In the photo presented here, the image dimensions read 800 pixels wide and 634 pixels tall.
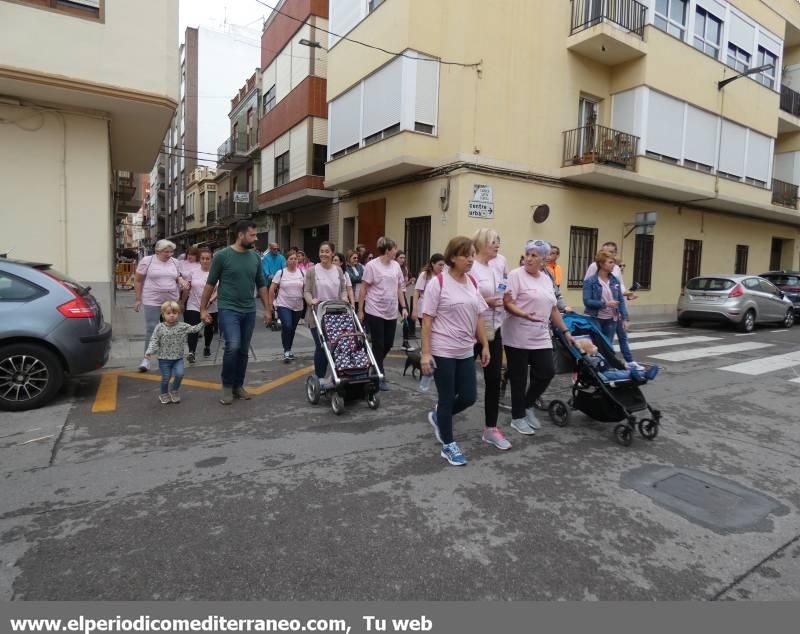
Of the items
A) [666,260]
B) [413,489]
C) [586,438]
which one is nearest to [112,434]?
[413,489]

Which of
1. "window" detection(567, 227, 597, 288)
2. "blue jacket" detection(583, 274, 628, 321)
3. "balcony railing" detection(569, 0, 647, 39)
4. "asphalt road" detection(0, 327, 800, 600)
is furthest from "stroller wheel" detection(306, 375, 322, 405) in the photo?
"balcony railing" detection(569, 0, 647, 39)

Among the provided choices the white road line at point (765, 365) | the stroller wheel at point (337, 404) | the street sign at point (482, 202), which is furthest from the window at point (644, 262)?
the stroller wheel at point (337, 404)

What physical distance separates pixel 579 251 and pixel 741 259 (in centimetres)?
1026

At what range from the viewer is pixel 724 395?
21.7ft

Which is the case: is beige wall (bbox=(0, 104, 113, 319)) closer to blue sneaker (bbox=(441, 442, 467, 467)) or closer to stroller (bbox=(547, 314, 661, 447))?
blue sneaker (bbox=(441, 442, 467, 467))

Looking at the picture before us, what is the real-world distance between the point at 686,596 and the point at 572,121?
14016 mm

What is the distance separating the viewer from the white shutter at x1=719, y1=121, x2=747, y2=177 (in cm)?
1748

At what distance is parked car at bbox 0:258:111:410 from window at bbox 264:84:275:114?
59.5 ft

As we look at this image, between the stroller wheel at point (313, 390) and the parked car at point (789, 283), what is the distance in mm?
15902

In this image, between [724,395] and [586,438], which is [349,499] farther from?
[724,395]

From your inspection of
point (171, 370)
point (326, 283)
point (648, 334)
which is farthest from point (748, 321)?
Answer: point (171, 370)

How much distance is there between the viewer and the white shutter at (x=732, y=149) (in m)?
17.5

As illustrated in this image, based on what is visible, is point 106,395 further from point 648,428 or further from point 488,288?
point 648,428

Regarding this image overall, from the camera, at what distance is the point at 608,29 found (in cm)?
1317
